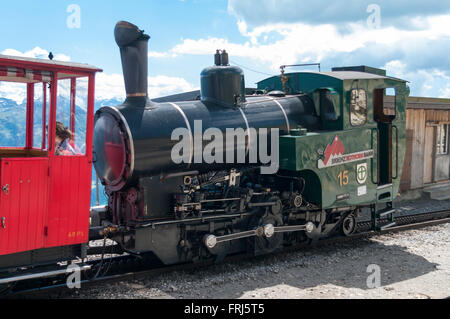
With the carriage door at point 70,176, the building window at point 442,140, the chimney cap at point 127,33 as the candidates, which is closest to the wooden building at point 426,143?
the building window at point 442,140

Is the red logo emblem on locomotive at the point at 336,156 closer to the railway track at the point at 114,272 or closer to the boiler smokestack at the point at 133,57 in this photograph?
the railway track at the point at 114,272

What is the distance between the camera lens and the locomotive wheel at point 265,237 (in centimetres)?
732

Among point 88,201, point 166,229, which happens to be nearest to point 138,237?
point 166,229

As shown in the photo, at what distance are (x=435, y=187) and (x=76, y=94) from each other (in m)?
13.1

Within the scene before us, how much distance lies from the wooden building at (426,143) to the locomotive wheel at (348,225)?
6094 millimetres

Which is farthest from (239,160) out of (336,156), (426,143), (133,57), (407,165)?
(426,143)

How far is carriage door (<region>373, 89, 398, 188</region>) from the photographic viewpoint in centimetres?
911

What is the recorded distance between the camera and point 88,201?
230 inches

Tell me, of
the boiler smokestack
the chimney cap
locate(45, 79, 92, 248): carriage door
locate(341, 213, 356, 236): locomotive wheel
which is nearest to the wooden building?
locate(341, 213, 356, 236): locomotive wheel

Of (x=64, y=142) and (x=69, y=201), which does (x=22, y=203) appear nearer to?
(x=69, y=201)
